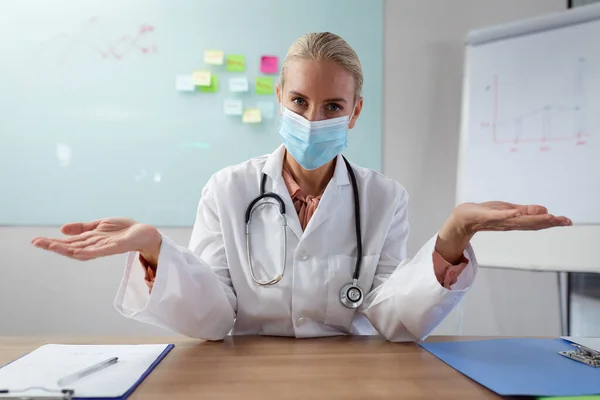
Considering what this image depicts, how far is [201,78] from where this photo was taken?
2.36 metres

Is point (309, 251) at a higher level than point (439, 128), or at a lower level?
lower

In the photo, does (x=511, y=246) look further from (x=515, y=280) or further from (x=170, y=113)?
(x=170, y=113)

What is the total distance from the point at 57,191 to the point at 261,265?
57.7 inches

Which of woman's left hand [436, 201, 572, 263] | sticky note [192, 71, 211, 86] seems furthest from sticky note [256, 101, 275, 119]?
woman's left hand [436, 201, 572, 263]

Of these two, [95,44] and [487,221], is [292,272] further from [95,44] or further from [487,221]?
[95,44]

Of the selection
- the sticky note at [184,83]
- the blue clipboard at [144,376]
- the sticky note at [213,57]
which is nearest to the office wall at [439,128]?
the sticky note at [213,57]

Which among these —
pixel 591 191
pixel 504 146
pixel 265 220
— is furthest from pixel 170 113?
pixel 591 191

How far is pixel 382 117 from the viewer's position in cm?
250

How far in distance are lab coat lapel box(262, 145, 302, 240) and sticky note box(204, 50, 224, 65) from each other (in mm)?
1096

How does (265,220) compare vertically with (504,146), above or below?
below

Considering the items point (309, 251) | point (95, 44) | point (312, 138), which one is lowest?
point (309, 251)

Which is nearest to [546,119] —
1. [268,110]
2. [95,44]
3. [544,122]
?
[544,122]

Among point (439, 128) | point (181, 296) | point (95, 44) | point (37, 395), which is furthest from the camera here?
point (439, 128)

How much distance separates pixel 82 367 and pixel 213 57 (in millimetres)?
1767
